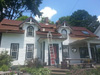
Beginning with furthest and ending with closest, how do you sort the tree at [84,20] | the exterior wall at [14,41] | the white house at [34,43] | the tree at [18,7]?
the tree at [84,20] < the tree at [18,7] < the exterior wall at [14,41] < the white house at [34,43]

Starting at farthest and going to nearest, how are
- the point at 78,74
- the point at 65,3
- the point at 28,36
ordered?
1. the point at 28,36
2. the point at 65,3
3. the point at 78,74

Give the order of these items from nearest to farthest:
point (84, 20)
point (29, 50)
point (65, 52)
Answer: point (29, 50) < point (65, 52) < point (84, 20)

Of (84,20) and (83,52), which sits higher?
(84,20)

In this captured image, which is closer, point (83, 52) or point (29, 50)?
point (29, 50)

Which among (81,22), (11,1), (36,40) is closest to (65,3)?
(36,40)

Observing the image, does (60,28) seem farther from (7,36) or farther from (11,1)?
(11,1)

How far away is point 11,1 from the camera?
75.8 feet

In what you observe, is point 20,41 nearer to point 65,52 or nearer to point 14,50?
point 14,50

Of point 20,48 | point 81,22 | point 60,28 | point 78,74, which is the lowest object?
point 78,74

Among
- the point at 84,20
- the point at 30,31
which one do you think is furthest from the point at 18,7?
the point at 84,20

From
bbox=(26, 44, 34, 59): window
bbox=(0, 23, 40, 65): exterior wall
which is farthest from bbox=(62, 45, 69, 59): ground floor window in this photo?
bbox=(26, 44, 34, 59): window

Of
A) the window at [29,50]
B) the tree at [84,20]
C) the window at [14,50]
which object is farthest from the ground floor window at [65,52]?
the tree at [84,20]

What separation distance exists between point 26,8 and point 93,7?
2007 cm

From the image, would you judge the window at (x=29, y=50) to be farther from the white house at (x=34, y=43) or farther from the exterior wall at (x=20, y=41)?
the exterior wall at (x=20, y=41)
